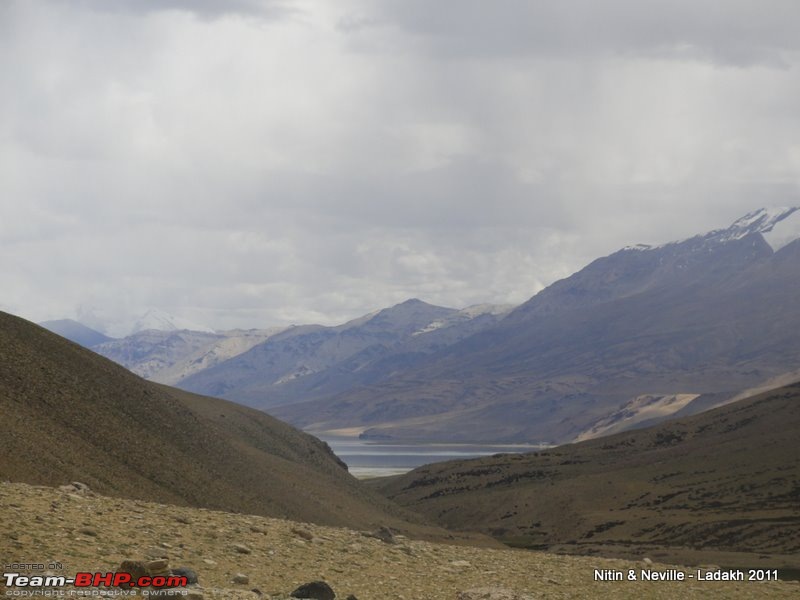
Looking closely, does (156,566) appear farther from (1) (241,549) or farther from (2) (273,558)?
(2) (273,558)

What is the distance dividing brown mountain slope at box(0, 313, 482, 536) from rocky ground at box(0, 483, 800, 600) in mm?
16249

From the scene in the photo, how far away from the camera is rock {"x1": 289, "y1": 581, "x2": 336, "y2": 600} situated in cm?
2336

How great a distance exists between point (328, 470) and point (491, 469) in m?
66.7

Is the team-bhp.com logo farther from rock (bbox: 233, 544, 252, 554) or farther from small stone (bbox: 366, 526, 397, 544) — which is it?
small stone (bbox: 366, 526, 397, 544)

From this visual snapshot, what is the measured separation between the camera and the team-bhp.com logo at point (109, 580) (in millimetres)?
19938

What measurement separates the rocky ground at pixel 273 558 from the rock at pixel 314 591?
546mm

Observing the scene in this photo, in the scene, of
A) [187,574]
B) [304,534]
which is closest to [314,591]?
[187,574]

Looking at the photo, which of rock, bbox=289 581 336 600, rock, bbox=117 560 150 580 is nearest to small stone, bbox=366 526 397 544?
rock, bbox=289 581 336 600

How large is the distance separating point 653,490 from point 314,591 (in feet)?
390

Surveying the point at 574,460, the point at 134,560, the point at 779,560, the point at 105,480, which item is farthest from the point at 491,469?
the point at 134,560

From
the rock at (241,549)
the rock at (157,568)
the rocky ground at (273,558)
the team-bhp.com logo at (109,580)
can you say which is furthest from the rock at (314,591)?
the rock at (241,549)

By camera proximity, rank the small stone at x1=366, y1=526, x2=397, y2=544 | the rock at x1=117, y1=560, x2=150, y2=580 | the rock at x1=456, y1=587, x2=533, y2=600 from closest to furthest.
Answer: the rock at x1=117, y1=560, x2=150, y2=580
the rock at x1=456, y1=587, x2=533, y2=600
the small stone at x1=366, y1=526, x2=397, y2=544

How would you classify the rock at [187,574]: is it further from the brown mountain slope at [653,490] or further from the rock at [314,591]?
the brown mountain slope at [653,490]

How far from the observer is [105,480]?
52250 millimetres
